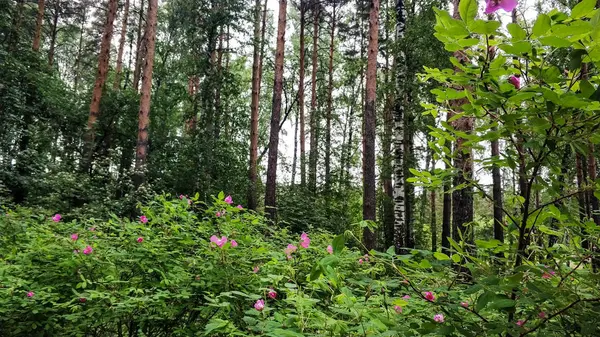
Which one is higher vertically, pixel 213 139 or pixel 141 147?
pixel 213 139

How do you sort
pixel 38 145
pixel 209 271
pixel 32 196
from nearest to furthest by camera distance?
pixel 209 271, pixel 32 196, pixel 38 145

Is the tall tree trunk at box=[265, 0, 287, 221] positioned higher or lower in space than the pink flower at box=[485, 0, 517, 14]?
higher

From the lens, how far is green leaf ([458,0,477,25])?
75cm

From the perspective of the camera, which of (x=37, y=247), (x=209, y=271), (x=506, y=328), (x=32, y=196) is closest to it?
(x=506, y=328)

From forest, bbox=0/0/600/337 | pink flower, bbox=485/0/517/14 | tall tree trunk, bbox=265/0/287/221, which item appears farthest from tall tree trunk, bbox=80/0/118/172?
pink flower, bbox=485/0/517/14

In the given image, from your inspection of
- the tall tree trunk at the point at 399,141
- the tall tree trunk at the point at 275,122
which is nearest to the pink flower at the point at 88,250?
the tall tree trunk at the point at 399,141

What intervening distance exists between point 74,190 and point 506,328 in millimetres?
9591

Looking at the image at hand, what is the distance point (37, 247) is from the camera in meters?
2.36

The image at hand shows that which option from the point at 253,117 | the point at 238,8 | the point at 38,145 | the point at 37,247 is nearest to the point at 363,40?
the point at 238,8

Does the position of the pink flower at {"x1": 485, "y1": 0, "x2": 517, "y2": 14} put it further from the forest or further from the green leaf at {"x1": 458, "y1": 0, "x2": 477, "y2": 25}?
the green leaf at {"x1": 458, "y1": 0, "x2": 477, "y2": 25}

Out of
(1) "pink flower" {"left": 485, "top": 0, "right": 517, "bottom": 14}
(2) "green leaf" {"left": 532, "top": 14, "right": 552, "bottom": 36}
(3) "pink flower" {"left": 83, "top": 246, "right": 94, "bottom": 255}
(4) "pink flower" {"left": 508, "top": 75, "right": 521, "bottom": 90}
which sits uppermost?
(1) "pink flower" {"left": 485, "top": 0, "right": 517, "bottom": 14}

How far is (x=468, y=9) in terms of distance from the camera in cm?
75

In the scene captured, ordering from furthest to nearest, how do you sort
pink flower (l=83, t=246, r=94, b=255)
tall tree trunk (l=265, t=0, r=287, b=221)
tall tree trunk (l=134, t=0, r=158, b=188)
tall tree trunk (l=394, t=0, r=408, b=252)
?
tall tree trunk (l=265, t=0, r=287, b=221) < tall tree trunk (l=134, t=0, r=158, b=188) < tall tree trunk (l=394, t=0, r=408, b=252) < pink flower (l=83, t=246, r=94, b=255)

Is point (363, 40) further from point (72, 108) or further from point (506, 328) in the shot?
point (506, 328)
